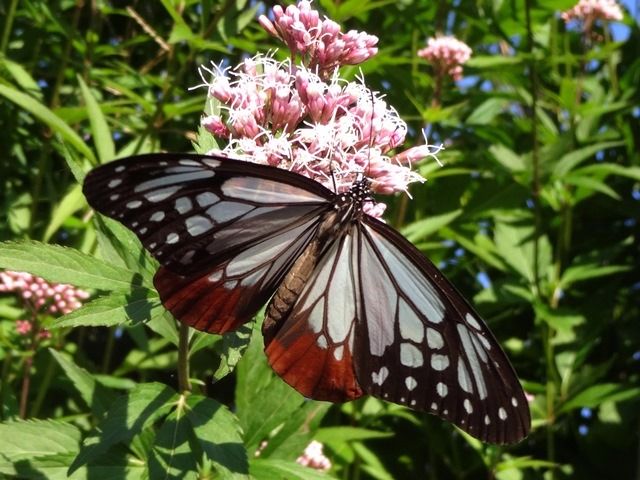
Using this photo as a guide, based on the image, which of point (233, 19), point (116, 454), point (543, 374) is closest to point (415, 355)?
point (116, 454)

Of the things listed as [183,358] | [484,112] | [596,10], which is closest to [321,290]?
[183,358]

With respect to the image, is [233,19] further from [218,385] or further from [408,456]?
[408,456]

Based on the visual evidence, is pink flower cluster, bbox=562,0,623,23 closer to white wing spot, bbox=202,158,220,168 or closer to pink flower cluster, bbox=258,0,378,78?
pink flower cluster, bbox=258,0,378,78

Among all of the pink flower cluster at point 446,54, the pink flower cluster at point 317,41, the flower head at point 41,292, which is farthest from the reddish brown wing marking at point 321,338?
the pink flower cluster at point 446,54

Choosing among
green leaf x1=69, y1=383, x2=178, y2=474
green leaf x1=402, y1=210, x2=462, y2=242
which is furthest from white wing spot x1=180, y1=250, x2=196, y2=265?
green leaf x1=402, y1=210, x2=462, y2=242

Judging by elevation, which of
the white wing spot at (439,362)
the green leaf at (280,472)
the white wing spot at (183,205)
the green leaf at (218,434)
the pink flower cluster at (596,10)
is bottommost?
the green leaf at (280,472)

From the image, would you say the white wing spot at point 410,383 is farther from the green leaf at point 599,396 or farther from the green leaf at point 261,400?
the green leaf at point 599,396
